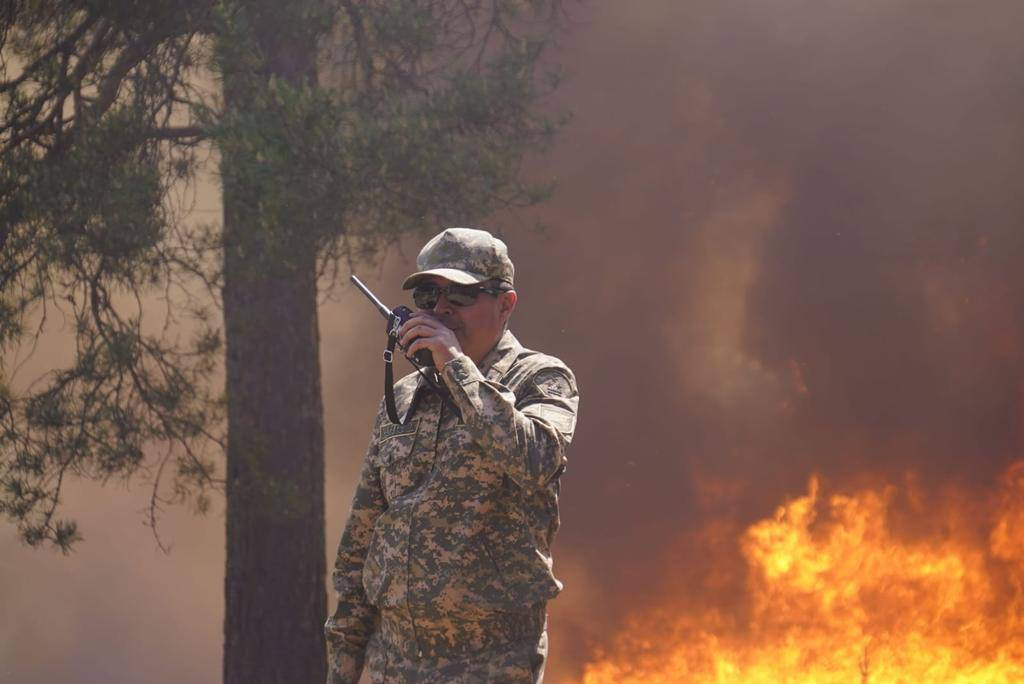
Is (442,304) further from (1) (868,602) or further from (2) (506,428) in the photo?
(1) (868,602)

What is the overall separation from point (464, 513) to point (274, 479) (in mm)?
5754

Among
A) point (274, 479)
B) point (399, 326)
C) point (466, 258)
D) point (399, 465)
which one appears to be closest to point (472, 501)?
point (399, 465)

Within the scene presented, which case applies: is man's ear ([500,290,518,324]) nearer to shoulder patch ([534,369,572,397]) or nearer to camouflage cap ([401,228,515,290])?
camouflage cap ([401,228,515,290])

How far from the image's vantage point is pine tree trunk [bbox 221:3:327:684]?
8.54m

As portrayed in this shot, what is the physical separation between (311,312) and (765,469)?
12.4 ft

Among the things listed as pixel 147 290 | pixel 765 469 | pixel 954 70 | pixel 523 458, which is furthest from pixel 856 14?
pixel 523 458

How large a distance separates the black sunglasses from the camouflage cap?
0.03 metres

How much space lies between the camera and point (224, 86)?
829 cm

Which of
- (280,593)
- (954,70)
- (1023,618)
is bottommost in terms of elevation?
(280,593)

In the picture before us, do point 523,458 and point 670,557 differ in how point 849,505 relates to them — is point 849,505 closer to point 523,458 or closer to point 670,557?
point 670,557

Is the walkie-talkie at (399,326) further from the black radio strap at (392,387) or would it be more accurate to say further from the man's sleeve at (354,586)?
the man's sleeve at (354,586)

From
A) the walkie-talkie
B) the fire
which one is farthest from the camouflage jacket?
the fire

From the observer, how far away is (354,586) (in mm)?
3326

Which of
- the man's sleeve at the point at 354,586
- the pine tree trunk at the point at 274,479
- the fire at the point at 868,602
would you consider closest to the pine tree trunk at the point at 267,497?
the pine tree trunk at the point at 274,479
